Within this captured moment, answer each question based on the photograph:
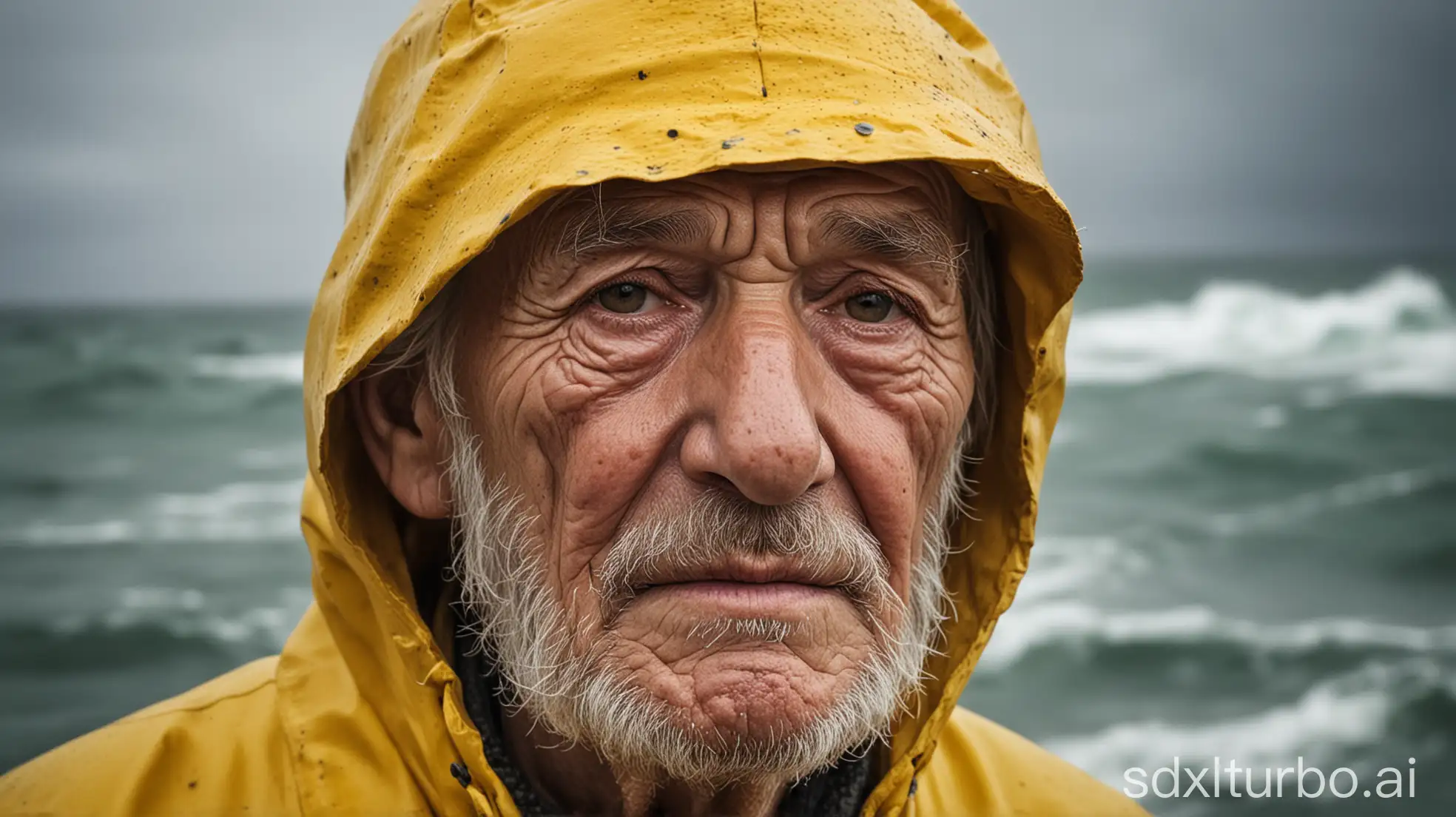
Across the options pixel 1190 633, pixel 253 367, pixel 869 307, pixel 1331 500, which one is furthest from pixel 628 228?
pixel 253 367

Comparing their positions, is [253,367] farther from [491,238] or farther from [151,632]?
[491,238]

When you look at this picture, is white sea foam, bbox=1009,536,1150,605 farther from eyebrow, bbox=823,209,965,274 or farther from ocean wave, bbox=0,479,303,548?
eyebrow, bbox=823,209,965,274

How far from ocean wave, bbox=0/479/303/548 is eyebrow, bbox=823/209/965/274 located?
10.9 m

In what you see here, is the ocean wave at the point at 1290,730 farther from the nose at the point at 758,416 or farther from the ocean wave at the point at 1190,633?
the nose at the point at 758,416

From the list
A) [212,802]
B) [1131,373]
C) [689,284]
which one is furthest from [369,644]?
[1131,373]

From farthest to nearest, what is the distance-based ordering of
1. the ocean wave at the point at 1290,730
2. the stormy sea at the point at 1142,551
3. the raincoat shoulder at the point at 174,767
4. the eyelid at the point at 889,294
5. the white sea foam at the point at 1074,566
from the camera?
the white sea foam at the point at 1074,566 → the stormy sea at the point at 1142,551 → the ocean wave at the point at 1290,730 → the raincoat shoulder at the point at 174,767 → the eyelid at the point at 889,294

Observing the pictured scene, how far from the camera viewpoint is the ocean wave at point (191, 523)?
493 inches

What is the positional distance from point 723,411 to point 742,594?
30 cm

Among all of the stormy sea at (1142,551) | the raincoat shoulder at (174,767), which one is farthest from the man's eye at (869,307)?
the stormy sea at (1142,551)

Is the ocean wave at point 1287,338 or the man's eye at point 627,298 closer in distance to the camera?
the man's eye at point 627,298

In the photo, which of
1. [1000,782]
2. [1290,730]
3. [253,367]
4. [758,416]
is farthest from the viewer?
[253,367]

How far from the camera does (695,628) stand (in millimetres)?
1985

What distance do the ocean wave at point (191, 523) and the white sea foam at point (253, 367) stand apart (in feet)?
24.8

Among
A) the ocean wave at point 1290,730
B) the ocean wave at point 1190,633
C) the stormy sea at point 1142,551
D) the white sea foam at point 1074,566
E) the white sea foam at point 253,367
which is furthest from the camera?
the white sea foam at point 253,367
